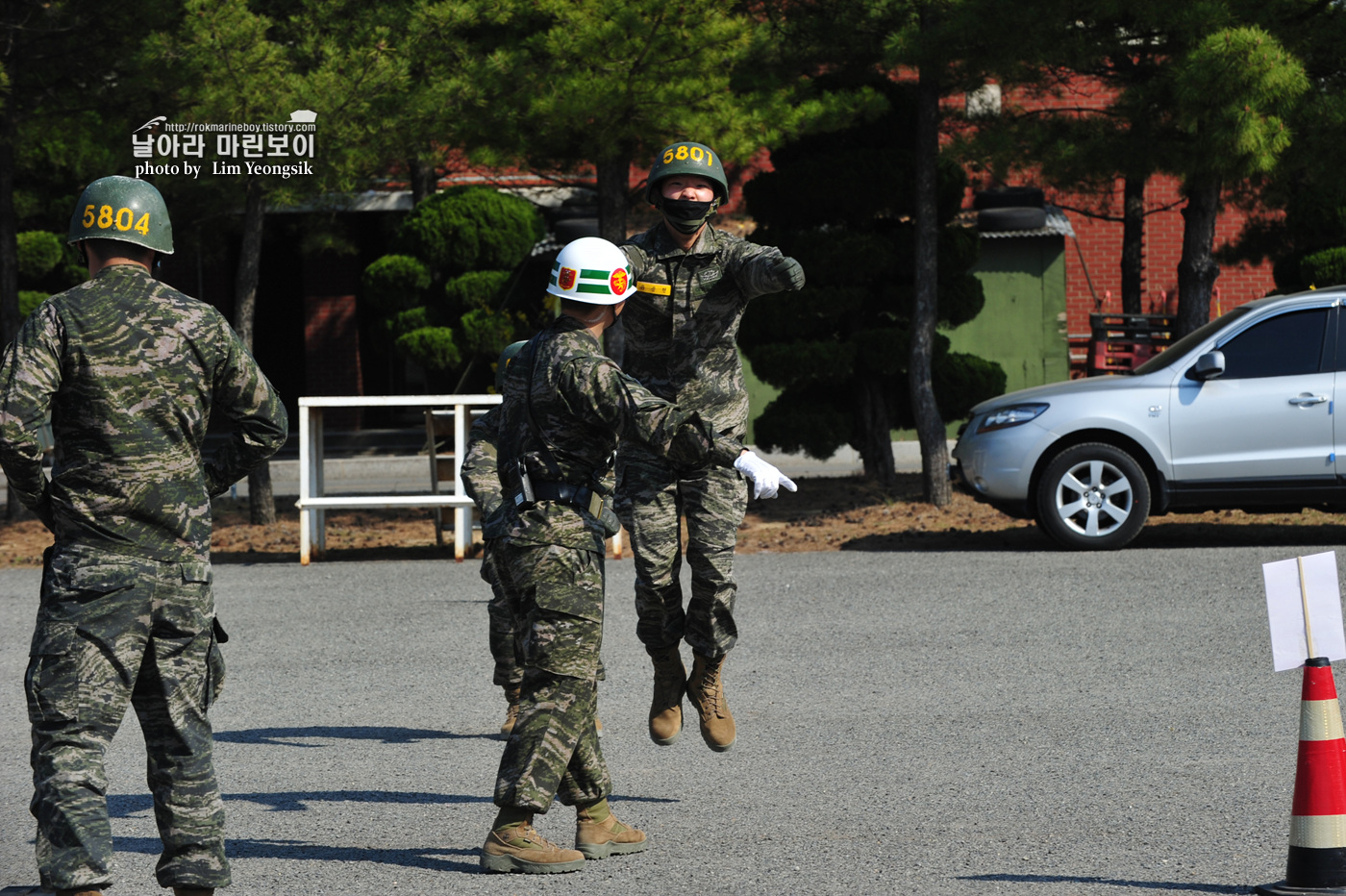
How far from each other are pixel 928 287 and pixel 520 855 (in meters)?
11.2

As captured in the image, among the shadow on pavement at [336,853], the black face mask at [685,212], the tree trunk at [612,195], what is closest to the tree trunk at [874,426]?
the tree trunk at [612,195]

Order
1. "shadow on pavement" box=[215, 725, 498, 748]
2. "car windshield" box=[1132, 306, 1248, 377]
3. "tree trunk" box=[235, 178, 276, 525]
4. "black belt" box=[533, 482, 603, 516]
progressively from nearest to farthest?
"black belt" box=[533, 482, 603, 516] < "shadow on pavement" box=[215, 725, 498, 748] < "car windshield" box=[1132, 306, 1248, 377] < "tree trunk" box=[235, 178, 276, 525]

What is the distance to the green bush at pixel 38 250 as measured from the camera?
67.7 ft

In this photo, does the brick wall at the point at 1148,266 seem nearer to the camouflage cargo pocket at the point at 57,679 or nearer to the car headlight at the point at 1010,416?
the car headlight at the point at 1010,416

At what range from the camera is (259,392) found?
437cm

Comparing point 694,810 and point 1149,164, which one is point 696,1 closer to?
point 1149,164

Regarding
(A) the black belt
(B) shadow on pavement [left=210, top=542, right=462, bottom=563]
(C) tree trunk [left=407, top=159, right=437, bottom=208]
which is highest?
(C) tree trunk [left=407, top=159, right=437, bottom=208]

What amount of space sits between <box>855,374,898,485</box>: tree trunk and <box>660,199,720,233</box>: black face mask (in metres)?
10.3

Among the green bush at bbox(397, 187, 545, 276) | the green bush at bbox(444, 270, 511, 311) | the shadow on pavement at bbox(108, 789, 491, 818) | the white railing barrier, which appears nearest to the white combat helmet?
the shadow on pavement at bbox(108, 789, 491, 818)

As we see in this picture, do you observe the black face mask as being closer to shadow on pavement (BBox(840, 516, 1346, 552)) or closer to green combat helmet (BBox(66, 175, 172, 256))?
green combat helmet (BBox(66, 175, 172, 256))

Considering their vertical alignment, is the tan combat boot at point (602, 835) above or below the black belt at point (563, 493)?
below

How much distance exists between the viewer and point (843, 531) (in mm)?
13930

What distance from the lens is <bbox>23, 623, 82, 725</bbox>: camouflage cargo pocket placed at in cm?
395

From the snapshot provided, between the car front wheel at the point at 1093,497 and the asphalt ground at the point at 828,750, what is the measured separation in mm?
962
